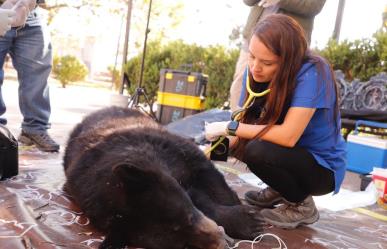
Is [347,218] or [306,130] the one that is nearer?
[306,130]

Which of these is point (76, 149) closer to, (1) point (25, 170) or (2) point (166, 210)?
(1) point (25, 170)

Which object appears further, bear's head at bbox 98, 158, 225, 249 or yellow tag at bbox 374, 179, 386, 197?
yellow tag at bbox 374, 179, 386, 197

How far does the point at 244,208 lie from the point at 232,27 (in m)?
19.7

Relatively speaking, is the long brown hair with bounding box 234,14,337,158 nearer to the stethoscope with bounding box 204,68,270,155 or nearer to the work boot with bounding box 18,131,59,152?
the stethoscope with bounding box 204,68,270,155

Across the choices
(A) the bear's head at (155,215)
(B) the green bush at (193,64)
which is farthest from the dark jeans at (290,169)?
(B) the green bush at (193,64)

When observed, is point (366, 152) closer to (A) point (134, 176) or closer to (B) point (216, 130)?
(B) point (216, 130)

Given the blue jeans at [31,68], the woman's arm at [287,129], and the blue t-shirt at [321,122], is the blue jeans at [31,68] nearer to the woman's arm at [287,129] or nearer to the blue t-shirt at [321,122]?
the woman's arm at [287,129]

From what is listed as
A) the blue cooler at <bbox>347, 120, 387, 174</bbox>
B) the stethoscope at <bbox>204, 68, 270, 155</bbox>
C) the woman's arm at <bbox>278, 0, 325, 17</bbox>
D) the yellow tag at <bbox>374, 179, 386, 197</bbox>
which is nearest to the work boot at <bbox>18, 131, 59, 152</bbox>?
the stethoscope at <bbox>204, 68, 270, 155</bbox>

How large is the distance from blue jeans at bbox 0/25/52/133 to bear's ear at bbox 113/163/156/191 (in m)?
2.10

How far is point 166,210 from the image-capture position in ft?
5.49

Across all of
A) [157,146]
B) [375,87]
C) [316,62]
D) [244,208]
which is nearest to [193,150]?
[157,146]

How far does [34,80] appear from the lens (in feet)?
11.3

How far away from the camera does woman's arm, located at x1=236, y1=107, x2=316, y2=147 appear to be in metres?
2.04

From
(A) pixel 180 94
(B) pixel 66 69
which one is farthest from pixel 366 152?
(B) pixel 66 69
